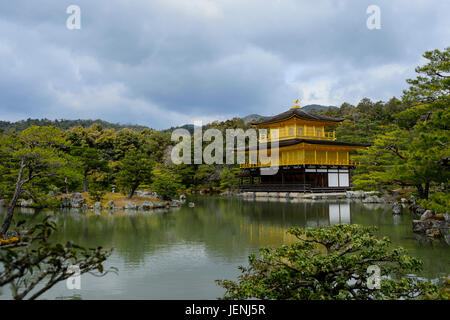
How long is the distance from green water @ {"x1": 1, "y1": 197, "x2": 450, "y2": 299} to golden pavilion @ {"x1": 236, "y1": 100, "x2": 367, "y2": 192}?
12885mm

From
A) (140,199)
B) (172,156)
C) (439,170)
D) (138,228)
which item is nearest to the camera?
(439,170)

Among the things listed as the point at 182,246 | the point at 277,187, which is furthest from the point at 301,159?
the point at 182,246

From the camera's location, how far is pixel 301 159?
29109mm

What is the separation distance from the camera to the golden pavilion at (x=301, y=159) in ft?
92.2

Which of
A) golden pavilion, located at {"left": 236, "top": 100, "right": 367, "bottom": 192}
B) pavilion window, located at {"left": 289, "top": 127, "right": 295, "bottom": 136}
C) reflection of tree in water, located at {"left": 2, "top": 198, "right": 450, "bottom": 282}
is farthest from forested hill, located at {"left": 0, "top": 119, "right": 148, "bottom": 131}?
reflection of tree in water, located at {"left": 2, "top": 198, "right": 450, "bottom": 282}

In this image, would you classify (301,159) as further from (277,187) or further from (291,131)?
(291,131)

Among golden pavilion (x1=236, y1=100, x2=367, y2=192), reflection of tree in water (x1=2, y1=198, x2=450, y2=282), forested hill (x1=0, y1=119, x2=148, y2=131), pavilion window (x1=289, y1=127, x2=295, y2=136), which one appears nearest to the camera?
reflection of tree in water (x1=2, y1=198, x2=450, y2=282)

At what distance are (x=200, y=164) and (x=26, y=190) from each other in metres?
26.5

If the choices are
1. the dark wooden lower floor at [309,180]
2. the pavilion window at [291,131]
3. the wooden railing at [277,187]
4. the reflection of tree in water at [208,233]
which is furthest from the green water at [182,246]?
the pavilion window at [291,131]

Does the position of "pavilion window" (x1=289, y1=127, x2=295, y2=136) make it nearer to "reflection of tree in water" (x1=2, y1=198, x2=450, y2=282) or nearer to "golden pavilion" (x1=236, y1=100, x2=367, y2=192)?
"golden pavilion" (x1=236, y1=100, x2=367, y2=192)

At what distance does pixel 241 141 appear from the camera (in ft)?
133

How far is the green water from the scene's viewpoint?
5.93 meters
